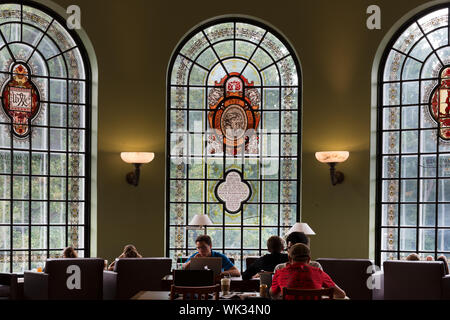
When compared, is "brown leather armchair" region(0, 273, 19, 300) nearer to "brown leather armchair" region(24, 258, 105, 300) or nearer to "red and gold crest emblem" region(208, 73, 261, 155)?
"brown leather armchair" region(24, 258, 105, 300)

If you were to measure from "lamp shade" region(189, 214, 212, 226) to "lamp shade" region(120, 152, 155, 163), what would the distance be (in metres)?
0.92

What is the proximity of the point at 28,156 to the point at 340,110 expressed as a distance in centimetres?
388

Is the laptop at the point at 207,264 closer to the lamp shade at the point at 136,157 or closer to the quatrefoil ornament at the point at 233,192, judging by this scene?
the lamp shade at the point at 136,157

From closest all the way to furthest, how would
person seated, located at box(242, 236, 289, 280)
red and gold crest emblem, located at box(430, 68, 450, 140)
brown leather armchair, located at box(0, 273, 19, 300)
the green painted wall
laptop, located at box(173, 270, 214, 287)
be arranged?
laptop, located at box(173, 270, 214, 287)
person seated, located at box(242, 236, 289, 280)
brown leather armchair, located at box(0, 273, 19, 300)
red and gold crest emblem, located at box(430, 68, 450, 140)
the green painted wall

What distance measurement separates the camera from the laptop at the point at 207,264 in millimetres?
5023

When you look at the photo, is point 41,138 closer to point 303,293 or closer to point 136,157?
point 136,157

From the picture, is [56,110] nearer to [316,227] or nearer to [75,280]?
[75,280]

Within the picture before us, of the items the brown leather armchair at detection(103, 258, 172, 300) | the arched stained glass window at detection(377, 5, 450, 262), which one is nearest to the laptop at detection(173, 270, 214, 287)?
the brown leather armchair at detection(103, 258, 172, 300)

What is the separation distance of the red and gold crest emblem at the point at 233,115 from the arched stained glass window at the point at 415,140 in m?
1.62

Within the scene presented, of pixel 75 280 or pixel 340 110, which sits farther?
pixel 340 110

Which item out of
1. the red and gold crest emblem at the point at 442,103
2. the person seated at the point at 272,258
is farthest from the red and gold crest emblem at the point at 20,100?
the red and gold crest emblem at the point at 442,103

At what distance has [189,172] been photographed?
7.52 m

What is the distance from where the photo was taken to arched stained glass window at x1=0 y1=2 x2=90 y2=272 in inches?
273

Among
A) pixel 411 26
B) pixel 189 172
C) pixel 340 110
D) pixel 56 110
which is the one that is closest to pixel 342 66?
pixel 340 110
